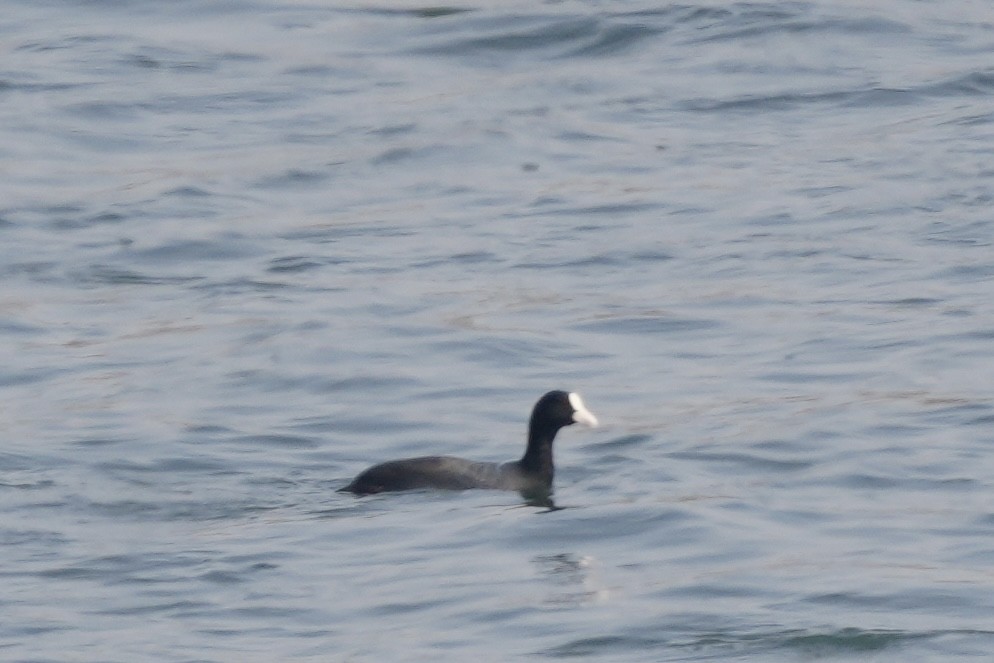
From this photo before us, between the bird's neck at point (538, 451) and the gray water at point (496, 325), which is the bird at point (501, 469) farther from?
the gray water at point (496, 325)

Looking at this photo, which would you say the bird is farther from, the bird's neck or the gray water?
the gray water

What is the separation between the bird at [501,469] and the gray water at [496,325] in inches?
4.3

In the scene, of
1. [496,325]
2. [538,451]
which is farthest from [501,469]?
[496,325]

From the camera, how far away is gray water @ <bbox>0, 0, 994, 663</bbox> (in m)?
11.0

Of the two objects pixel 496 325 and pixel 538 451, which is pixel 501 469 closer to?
pixel 538 451

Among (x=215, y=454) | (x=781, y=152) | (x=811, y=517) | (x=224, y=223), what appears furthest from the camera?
(x=781, y=152)

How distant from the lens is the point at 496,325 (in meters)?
16.6

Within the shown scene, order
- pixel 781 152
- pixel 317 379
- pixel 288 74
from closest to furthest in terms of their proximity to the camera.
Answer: pixel 317 379 → pixel 781 152 → pixel 288 74

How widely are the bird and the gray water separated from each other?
11 centimetres

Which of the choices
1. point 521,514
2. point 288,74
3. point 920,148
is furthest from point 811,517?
point 288,74

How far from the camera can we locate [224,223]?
19.4 meters

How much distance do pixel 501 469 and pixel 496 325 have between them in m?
3.41

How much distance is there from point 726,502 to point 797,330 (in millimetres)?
3650

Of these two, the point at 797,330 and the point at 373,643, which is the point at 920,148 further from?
the point at 373,643
